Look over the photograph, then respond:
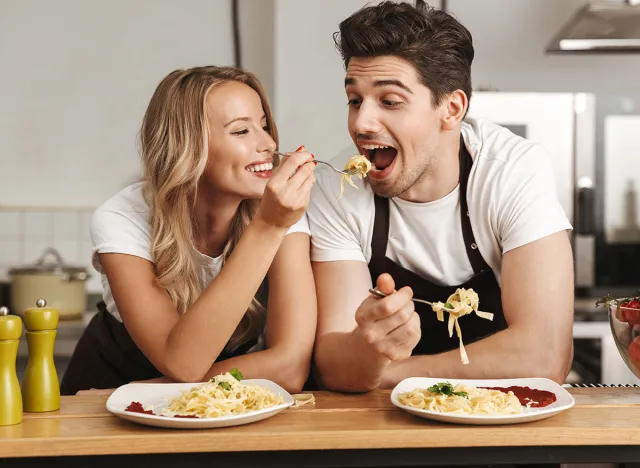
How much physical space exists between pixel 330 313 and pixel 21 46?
9.69 feet

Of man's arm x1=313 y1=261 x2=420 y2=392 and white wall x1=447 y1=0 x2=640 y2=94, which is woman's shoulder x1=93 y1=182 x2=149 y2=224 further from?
white wall x1=447 y1=0 x2=640 y2=94

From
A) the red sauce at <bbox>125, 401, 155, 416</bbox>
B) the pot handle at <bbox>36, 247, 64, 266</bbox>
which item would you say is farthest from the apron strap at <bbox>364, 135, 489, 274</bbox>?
the pot handle at <bbox>36, 247, 64, 266</bbox>

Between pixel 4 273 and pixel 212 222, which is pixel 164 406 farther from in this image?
pixel 4 273

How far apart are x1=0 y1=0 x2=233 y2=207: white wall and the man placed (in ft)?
7.32

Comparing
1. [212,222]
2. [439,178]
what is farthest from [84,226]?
[439,178]

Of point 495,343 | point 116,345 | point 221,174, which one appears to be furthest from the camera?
point 116,345

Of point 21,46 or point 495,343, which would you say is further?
point 21,46

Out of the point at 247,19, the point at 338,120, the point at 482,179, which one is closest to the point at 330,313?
the point at 482,179

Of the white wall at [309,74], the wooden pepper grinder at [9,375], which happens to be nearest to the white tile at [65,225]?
the white wall at [309,74]

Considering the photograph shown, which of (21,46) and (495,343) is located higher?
(21,46)

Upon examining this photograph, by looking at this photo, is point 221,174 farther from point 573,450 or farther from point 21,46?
point 21,46

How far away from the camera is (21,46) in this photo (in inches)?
166

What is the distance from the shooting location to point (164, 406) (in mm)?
1623

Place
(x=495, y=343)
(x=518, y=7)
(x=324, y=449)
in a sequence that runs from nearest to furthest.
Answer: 1. (x=324, y=449)
2. (x=495, y=343)
3. (x=518, y=7)
